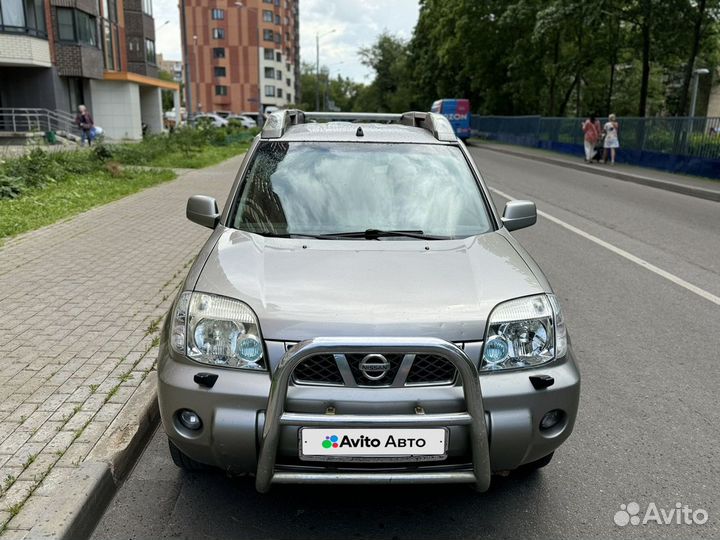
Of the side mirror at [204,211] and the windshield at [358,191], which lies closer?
the windshield at [358,191]

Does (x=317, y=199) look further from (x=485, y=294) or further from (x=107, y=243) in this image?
(x=107, y=243)

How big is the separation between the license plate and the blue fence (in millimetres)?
18486

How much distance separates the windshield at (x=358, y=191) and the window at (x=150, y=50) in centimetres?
4740

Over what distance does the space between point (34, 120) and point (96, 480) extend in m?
35.1

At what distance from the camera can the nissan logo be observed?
2.51 m

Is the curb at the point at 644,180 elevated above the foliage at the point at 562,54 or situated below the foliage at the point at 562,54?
below

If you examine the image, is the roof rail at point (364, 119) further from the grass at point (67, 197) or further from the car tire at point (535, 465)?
the grass at point (67, 197)

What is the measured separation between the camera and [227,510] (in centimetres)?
290

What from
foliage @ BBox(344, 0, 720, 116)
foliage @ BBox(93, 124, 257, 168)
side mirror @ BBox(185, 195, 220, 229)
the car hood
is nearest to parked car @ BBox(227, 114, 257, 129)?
foliage @ BBox(93, 124, 257, 168)

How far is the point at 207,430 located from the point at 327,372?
536 millimetres

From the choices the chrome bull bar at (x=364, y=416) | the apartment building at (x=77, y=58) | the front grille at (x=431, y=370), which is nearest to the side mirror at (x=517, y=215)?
the front grille at (x=431, y=370)

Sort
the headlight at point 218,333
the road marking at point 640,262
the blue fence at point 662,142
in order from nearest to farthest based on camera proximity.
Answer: the headlight at point 218,333
the road marking at point 640,262
the blue fence at point 662,142

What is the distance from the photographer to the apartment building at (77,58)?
107 feet

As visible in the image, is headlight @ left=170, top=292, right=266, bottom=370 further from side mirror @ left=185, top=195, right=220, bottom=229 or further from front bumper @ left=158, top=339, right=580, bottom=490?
side mirror @ left=185, top=195, right=220, bottom=229
